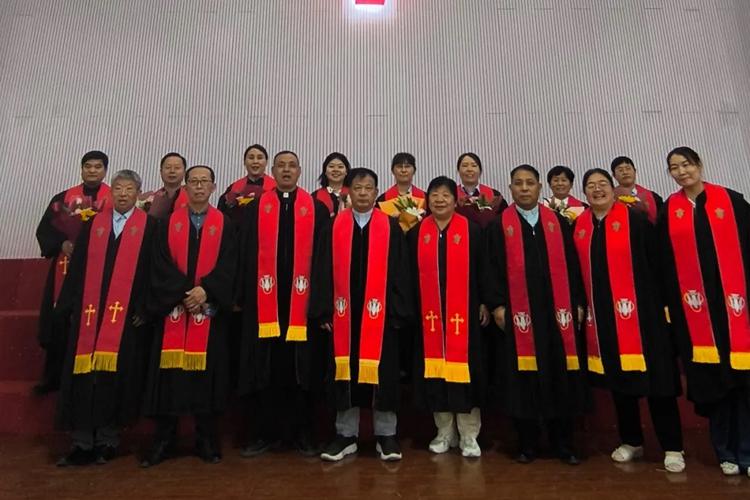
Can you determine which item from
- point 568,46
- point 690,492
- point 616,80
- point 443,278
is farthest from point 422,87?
point 690,492

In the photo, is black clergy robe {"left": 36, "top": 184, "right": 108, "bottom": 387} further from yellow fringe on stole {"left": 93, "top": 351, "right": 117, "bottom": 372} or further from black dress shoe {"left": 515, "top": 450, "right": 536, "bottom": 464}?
black dress shoe {"left": 515, "top": 450, "right": 536, "bottom": 464}

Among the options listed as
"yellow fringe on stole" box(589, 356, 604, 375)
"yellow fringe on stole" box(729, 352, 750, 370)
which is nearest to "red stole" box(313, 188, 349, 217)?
"yellow fringe on stole" box(589, 356, 604, 375)

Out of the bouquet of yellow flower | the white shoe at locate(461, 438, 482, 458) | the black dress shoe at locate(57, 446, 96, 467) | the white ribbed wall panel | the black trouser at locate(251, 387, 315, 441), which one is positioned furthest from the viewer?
the white ribbed wall panel

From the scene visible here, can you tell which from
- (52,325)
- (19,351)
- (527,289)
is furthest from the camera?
(19,351)

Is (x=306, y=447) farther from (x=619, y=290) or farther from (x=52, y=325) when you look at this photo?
(x=619, y=290)

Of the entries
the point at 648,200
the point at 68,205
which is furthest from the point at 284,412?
the point at 648,200

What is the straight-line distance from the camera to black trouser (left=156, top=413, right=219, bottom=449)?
2.39 meters

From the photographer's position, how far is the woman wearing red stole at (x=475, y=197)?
2.98 m

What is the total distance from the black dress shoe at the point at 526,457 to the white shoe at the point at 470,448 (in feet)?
0.60

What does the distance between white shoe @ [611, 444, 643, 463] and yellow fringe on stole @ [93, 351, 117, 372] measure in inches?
94.9

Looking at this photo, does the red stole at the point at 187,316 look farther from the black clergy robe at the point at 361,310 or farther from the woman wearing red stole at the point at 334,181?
the woman wearing red stole at the point at 334,181

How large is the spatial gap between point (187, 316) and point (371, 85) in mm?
3502

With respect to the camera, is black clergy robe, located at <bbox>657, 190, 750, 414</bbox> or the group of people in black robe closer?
black clergy robe, located at <bbox>657, 190, 750, 414</bbox>

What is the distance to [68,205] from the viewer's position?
311 cm
